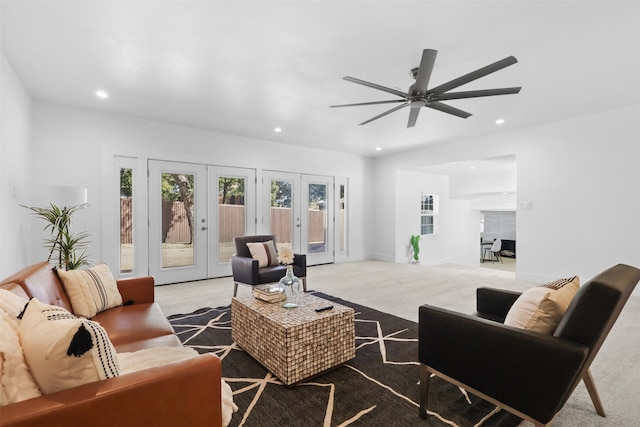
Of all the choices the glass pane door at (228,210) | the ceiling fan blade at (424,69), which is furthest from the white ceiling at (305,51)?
the glass pane door at (228,210)

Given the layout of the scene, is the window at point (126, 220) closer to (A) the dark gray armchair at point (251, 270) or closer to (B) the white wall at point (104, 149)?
(B) the white wall at point (104, 149)

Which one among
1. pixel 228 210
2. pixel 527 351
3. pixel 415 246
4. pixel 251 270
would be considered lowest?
pixel 415 246

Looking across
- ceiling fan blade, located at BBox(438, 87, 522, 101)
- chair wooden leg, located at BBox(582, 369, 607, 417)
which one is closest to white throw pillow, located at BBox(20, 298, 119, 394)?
chair wooden leg, located at BBox(582, 369, 607, 417)

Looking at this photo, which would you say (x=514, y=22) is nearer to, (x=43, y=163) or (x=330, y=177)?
(x=330, y=177)

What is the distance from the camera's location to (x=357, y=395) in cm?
196

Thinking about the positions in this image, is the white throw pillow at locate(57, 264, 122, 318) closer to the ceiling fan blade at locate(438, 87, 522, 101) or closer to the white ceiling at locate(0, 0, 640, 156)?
the white ceiling at locate(0, 0, 640, 156)

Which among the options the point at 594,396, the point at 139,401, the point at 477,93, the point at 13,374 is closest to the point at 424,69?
the point at 477,93

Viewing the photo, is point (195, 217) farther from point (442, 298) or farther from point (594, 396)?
point (594, 396)

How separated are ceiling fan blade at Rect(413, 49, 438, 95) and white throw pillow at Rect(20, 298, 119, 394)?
7.78 feet

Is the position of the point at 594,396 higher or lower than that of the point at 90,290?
lower

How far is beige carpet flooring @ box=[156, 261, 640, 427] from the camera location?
1.86m

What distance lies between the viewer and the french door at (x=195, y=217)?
5.05 m

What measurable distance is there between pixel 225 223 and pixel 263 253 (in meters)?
1.72

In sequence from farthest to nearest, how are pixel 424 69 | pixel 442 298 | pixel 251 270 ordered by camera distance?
pixel 442 298 → pixel 251 270 → pixel 424 69
